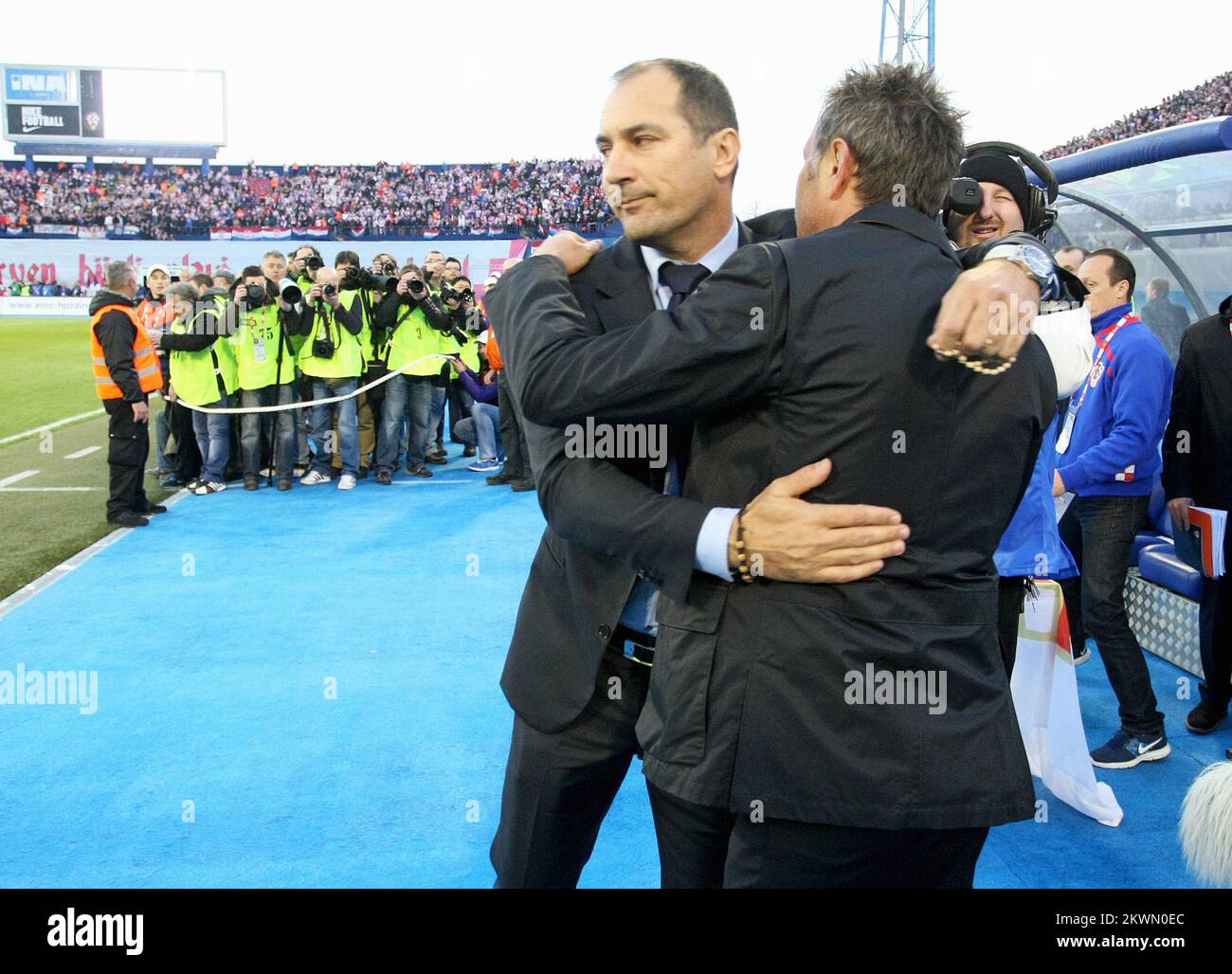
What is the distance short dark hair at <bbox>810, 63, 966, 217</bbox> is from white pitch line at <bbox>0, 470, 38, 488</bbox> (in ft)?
34.8

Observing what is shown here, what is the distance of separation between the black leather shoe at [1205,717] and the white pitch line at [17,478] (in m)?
10.3

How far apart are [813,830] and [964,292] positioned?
829 mm

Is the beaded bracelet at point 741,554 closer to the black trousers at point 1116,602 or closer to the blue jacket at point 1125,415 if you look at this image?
the black trousers at point 1116,602

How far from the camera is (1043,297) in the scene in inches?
73.2

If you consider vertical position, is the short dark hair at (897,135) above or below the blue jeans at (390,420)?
above

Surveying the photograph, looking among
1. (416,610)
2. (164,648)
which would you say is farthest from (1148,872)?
(164,648)

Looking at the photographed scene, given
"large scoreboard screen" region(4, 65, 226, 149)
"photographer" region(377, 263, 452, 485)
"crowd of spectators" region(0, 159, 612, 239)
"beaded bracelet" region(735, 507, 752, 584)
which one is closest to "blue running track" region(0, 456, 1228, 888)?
"beaded bracelet" region(735, 507, 752, 584)

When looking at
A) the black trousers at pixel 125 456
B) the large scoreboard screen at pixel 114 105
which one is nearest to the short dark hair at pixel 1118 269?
the black trousers at pixel 125 456

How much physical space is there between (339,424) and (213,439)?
49.4 inches

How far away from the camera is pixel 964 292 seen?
4.69 ft

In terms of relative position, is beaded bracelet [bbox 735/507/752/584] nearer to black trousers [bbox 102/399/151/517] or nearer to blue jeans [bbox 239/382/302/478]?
black trousers [bbox 102/399/151/517]

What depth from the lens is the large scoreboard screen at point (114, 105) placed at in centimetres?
5231

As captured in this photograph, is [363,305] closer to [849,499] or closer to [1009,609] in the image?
[1009,609]

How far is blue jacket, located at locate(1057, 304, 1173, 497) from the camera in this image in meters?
4.47
